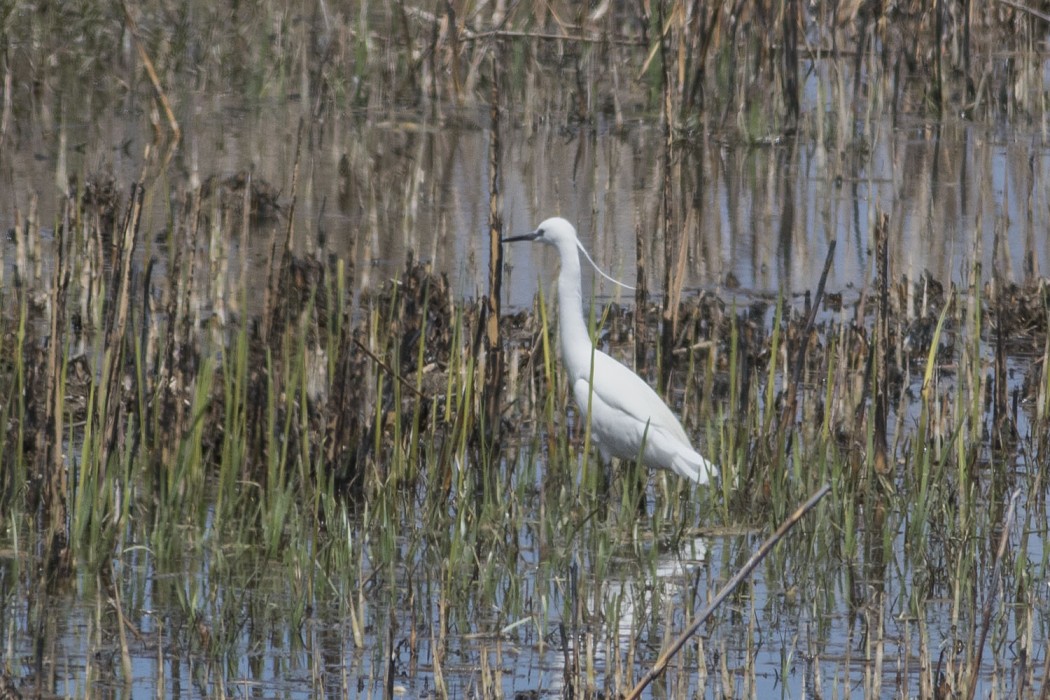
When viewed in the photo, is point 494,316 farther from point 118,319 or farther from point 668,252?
point 118,319

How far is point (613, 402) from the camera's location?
6.17m

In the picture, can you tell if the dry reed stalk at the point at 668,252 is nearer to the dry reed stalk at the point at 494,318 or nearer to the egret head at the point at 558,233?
the egret head at the point at 558,233

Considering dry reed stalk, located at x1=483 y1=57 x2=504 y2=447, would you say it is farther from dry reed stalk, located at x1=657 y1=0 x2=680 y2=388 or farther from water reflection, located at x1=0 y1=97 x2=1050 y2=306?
water reflection, located at x1=0 y1=97 x2=1050 y2=306

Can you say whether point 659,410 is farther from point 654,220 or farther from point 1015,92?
point 1015,92

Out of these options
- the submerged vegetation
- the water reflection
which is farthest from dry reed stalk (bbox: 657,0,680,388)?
the water reflection

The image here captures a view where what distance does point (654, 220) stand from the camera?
412 inches

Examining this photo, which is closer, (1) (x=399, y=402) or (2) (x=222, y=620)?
(2) (x=222, y=620)

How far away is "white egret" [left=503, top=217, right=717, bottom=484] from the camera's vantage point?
19.6 feet

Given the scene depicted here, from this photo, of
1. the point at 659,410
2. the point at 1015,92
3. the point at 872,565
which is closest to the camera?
the point at 872,565

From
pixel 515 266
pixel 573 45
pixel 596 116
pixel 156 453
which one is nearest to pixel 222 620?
pixel 156 453

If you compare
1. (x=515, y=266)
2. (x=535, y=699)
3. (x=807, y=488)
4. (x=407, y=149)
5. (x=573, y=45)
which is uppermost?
(x=573, y=45)

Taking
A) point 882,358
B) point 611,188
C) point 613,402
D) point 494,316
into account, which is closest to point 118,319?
point 494,316

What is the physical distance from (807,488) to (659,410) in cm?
82

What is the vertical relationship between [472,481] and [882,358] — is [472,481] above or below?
below
